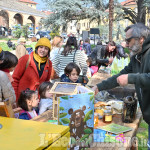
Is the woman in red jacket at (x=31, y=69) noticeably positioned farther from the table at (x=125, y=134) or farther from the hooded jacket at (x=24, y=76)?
the table at (x=125, y=134)

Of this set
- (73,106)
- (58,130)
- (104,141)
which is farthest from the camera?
(104,141)

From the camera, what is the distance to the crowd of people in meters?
1.99

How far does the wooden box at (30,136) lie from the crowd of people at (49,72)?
828 millimetres

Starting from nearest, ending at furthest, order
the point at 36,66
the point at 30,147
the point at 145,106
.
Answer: the point at 30,147
the point at 145,106
the point at 36,66

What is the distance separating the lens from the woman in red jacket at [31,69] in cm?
333

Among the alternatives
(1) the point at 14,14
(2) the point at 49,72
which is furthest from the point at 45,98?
(1) the point at 14,14

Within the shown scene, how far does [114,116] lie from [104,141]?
0.61m

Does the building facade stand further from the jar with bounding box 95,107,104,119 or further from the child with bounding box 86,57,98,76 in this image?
the jar with bounding box 95,107,104,119

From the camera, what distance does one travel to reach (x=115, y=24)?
2228 centimetres

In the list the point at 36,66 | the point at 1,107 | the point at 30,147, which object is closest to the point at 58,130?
the point at 30,147

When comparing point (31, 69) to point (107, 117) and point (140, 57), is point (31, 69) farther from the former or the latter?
point (140, 57)

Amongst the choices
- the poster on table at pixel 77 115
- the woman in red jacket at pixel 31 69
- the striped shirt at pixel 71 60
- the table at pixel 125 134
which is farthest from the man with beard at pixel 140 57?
the striped shirt at pixel 71 60

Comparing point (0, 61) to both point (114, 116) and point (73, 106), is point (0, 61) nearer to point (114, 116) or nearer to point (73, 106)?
point (73, 106)

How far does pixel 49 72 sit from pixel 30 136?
2482 millimetres
